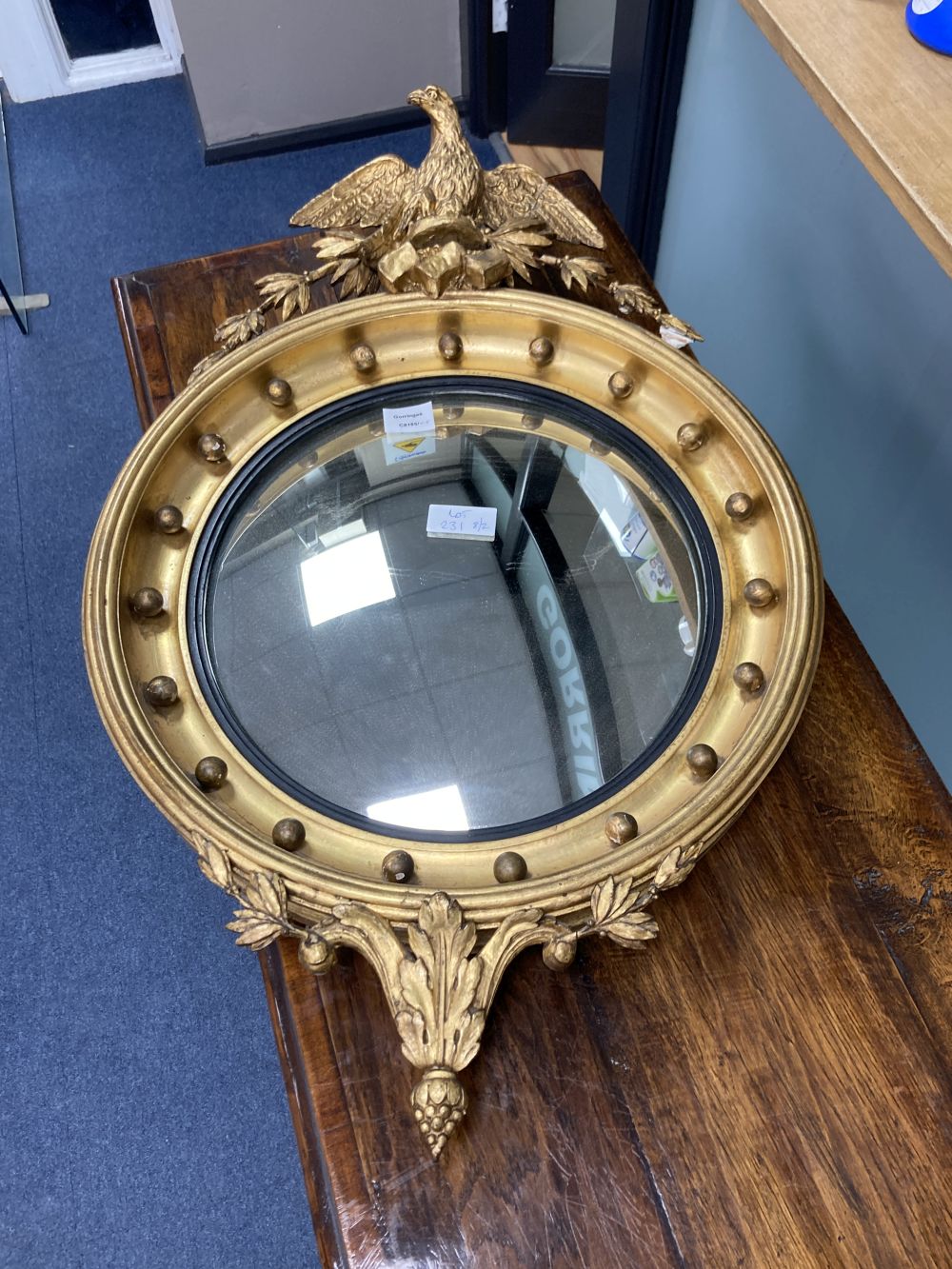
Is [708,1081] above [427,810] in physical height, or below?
below

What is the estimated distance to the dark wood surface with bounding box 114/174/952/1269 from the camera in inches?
24.8

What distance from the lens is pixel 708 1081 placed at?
67 centimetres

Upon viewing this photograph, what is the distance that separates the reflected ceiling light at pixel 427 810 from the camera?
28.9 inches

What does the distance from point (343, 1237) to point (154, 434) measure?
606 millimetres

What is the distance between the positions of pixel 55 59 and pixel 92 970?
1.81 meters

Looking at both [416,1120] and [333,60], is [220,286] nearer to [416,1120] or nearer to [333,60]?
[416,1120]

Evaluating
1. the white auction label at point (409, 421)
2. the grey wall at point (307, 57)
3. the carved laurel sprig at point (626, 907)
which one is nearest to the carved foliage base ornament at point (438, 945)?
the carved laurel sprig at point (626, 907)

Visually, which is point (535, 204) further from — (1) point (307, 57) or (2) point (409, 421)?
(1) point (307, 57)

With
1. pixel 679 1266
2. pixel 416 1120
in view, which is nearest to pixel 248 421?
pixel 416 1120

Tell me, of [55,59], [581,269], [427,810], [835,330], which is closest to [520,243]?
[581,269]

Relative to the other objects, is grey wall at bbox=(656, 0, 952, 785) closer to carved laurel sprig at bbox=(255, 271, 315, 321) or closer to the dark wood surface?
the dark wood surface

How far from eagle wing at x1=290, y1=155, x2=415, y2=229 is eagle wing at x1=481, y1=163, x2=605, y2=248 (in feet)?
0.28

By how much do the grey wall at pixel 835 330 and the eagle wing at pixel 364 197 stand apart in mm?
466

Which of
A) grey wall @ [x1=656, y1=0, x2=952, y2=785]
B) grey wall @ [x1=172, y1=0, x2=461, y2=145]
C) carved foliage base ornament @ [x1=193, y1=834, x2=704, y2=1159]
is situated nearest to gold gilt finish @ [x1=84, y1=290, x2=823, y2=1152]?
carved foliage base ornament @ [x1=193, y1=834, x2=704, y2=1159]
